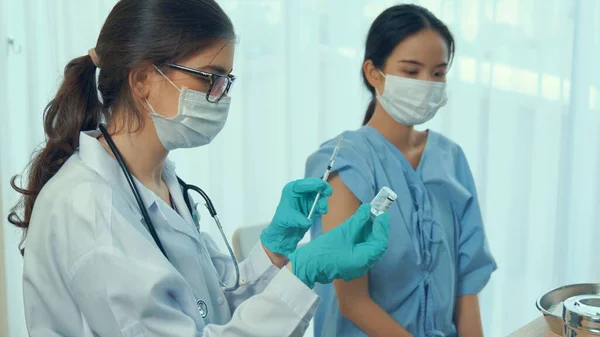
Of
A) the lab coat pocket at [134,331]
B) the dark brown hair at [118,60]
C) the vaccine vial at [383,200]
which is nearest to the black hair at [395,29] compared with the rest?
the vaccine vial at [383,200]

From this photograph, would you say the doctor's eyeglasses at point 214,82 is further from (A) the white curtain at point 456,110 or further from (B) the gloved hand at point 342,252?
(A) the white curtain at point 456,110

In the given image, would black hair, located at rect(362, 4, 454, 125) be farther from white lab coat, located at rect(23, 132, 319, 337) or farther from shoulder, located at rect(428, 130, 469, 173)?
white lab coat, located at rect(23, 132, 319, 337)

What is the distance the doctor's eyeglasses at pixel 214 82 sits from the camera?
1225mm

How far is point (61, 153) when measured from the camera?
1.30 m

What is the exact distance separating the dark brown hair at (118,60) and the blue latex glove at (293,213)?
0.32 meters

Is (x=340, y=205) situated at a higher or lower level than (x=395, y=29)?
lower

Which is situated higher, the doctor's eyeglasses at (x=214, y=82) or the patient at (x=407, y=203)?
the doctor's eyeglasses at (x=214, y=82)

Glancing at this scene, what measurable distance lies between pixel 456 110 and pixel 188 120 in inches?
54.5

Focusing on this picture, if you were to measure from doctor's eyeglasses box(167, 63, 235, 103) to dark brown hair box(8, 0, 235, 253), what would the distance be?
25 mm

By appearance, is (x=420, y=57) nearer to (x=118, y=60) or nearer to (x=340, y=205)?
(x=340, y=205)

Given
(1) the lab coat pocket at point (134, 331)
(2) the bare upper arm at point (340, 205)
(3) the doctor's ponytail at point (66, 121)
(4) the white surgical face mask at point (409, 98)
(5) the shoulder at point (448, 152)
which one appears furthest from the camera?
(5) the shoulder at point (448, 152)

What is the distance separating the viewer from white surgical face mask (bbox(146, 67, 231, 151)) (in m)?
1.24

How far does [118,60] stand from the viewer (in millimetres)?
1222

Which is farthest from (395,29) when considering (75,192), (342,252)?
(75,192)
